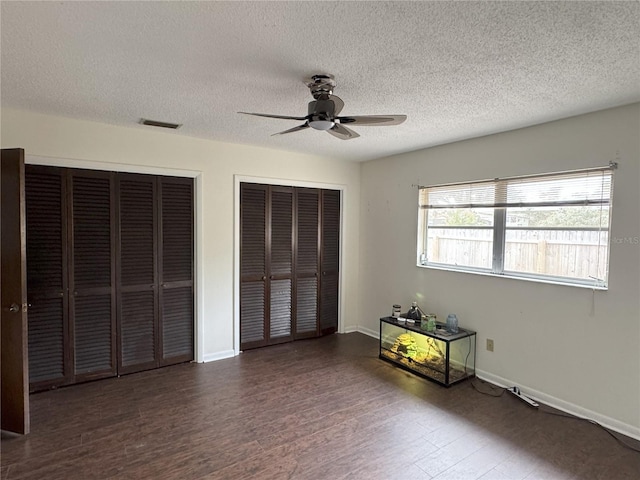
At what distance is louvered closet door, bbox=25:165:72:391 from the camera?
3072 mm

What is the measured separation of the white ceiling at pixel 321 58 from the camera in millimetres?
1551

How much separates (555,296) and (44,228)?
443 centimetres

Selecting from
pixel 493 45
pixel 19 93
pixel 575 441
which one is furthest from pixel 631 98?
pixel 19 93

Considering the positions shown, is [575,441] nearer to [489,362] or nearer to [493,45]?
[489,362]

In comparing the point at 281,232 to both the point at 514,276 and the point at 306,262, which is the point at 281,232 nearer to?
the point at 306,262

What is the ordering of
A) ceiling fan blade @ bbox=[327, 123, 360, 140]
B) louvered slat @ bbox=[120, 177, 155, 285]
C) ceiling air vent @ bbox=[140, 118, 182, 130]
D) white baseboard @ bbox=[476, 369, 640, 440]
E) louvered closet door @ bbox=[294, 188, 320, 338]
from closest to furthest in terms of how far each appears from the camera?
ceiling fan blade @ bbox=[327, 123, 360, 140] < white baseboard @ bbox=[476, 369, 640, 440] < ceiling air vent @ bbox=[140, 118, 182, 130] < louvered slat @ bbox=[120, 177, 155, 285] < louvered closet door @ bbox=[294, 188, 320, 338]

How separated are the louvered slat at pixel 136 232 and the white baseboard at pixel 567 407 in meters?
3.53

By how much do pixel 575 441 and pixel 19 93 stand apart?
4.64m

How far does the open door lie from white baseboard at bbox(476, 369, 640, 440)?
3.88 meters

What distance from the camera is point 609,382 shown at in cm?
271

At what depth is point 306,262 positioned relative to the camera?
15.3ft

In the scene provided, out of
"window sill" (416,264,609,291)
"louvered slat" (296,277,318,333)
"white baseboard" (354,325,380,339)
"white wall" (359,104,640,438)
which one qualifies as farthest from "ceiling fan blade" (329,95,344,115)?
"white baseboard" (354,325,380,339)

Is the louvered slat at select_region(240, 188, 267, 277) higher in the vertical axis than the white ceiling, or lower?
lower

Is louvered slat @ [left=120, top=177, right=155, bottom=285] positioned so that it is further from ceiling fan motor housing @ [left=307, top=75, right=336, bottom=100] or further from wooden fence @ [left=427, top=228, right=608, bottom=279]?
wooden fence @ [left=427, top=228, right=608, bottom=279]
